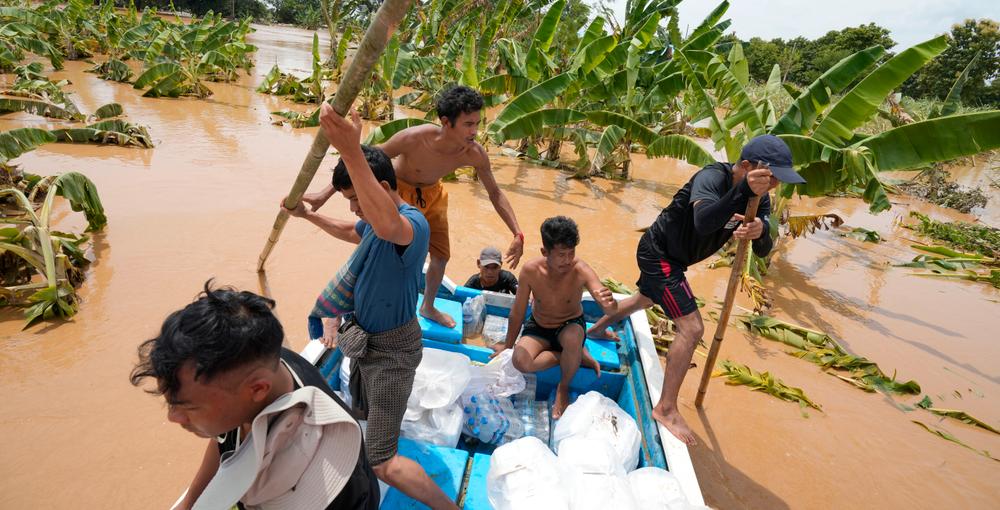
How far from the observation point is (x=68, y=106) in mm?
9320

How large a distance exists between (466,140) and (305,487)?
2.45 m

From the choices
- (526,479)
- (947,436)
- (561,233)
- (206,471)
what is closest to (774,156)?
(561,233)

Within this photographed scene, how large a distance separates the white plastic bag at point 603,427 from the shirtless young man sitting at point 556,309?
339 mm

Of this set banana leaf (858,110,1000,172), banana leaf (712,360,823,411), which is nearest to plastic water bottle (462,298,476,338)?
banana leaf (712,360,823,411)

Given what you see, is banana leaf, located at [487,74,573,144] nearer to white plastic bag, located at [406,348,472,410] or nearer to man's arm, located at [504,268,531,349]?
man's arm, located at [504,268,531,349]

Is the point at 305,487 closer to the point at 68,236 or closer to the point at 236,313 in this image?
the point at 236,313

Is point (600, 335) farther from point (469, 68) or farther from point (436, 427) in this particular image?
point (469, 68)

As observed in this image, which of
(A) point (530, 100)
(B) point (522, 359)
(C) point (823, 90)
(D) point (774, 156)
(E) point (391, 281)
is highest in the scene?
(C) point (823, 90)

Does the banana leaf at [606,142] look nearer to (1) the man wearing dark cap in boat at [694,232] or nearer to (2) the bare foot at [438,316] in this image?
(1) the man wearing dark cap in boat at [694,232]

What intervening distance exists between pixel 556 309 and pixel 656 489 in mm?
1259

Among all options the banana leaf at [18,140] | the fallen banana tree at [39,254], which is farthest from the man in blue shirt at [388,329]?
the banana leaf at [18,140]

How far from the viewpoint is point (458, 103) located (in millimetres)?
3000

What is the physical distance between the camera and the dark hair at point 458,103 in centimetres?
299

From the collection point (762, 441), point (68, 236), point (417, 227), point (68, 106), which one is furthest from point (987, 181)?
point (68, 106)
